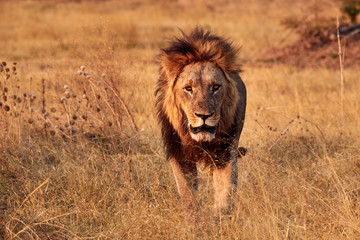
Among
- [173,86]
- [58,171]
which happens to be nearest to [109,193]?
[58,171]

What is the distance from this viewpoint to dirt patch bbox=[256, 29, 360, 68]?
32.4 ft

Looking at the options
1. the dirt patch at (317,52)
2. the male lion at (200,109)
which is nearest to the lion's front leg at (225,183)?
the male lion at (200,109)

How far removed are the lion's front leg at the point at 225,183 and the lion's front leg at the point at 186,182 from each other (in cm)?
17

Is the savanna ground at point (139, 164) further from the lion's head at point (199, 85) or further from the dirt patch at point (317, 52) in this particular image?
the dirt patch at point (317, 52)

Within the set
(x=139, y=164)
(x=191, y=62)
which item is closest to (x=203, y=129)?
(x=191, y=62)

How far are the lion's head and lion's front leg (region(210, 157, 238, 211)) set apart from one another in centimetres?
31

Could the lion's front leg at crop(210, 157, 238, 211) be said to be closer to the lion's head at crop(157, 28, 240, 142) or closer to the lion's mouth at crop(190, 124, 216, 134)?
the lion's head at crop(157, 28, 240, 142)

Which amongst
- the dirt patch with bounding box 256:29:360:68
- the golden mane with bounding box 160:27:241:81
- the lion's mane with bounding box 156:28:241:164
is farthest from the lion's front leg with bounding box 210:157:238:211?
the dirt patch with bounding box 256:29:360:68

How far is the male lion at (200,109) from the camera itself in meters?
3.21

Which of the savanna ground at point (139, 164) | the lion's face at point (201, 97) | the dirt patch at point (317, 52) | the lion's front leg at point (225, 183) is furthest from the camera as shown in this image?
the dirt patch at point (317, 52)

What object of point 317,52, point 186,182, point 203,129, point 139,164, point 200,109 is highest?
point 200,109

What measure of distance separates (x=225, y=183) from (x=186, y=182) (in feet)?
0.98

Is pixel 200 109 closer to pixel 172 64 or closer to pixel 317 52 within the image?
pixel 172 64

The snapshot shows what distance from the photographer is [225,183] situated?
3.55m
